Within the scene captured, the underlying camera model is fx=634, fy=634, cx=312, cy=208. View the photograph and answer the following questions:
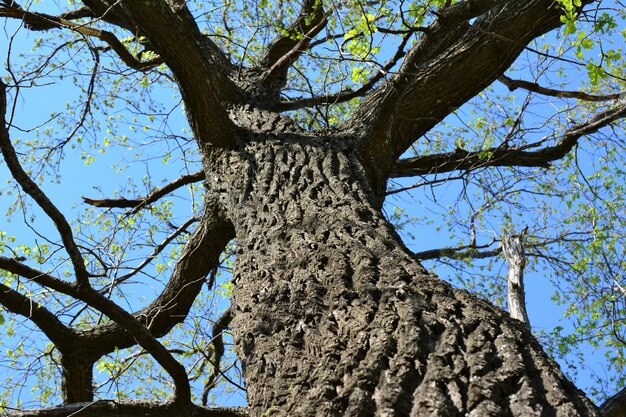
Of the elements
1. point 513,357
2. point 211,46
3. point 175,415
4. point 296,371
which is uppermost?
point 211,46

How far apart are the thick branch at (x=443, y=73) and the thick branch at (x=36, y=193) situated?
2.03 m

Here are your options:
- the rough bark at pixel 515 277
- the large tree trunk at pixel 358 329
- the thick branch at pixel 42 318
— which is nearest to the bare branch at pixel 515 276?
the rough bark at pixel 515 277

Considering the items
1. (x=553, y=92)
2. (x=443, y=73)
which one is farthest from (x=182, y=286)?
(x=553, y=92)

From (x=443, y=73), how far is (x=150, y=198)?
3082 millimetres

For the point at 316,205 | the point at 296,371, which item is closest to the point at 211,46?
the point at 316,205

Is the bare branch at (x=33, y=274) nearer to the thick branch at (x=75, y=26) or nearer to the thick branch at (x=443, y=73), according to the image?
the thick branch at (x=75, y=26)

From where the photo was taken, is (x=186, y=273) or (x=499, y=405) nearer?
(x=499, y=405)

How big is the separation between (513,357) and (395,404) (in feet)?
1.33

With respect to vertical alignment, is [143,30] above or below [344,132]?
above

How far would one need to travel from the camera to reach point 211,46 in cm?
655

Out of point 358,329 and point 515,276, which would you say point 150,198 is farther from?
point 358,329

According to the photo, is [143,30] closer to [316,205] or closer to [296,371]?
[316,205]

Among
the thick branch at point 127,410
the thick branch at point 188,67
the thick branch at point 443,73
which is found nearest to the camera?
the thick branch at point 127,410

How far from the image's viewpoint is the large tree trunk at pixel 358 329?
1734mm
